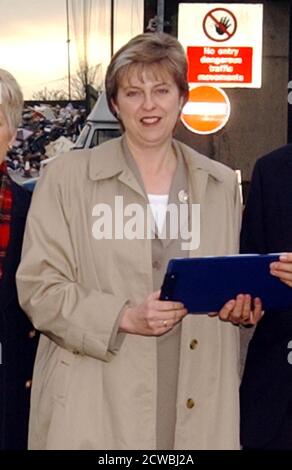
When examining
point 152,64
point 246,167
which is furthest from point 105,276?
point 246,167

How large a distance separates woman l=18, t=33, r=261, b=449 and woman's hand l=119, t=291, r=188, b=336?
2cm

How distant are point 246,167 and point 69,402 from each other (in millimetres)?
9569

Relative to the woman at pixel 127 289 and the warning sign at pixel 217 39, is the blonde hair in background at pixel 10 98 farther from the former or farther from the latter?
the warning sign at pixel 217 39

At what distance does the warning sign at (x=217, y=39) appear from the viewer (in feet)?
37.4

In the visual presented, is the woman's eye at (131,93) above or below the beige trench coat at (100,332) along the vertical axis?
above

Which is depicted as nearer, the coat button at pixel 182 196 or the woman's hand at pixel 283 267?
the woman's hand at pixel 283 267

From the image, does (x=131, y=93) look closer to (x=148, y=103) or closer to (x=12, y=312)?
(x=148, y=103)

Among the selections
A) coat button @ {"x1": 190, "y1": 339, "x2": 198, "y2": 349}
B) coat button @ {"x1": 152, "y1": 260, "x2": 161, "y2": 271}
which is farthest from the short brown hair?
coat button @ {"x1": 190, "y1": 339, "x2": 198, "y2": 349}

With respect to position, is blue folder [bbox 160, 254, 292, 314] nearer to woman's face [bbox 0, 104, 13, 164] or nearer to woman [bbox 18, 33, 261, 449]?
woman [bbox 18, 33, 261, 449]

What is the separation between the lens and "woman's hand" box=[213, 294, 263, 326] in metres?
2.83

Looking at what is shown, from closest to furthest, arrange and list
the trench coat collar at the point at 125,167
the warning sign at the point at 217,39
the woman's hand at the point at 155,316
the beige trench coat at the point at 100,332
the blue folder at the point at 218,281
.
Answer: the blue folder at the point at 218,281 < the woman's hand at the point at 155,316 < the beige trench coat at the point at 100,332 < the trench coat collar at the point at 125,167 < the warning sign at the point at 217,39

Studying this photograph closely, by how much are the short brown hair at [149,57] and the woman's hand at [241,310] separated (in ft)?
2.39

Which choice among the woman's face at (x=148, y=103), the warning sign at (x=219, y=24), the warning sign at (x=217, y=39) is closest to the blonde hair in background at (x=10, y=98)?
the woman's face at (x=148, y=103)

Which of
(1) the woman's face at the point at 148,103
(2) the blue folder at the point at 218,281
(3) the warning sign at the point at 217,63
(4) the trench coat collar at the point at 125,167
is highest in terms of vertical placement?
(3) the warning sign at the point at 217,63
